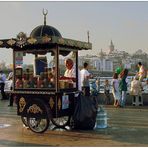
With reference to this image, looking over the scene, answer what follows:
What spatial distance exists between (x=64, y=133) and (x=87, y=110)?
0.76 metres

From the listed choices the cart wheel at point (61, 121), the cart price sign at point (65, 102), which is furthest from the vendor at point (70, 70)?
the cart wheel at point (61, 121)

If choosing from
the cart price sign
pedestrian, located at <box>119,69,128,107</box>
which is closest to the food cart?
the cart price sign

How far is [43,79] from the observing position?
9.40 metres

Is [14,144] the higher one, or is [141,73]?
[141,73]

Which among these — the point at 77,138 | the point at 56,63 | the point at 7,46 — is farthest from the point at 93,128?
the point at 7,46

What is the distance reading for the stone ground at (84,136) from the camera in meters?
8.03

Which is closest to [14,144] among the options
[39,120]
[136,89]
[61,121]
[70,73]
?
[39,120]

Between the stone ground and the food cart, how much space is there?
1.22ft

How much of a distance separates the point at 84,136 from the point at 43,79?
1663 millimetres

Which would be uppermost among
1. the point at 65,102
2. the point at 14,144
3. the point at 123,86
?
the point at 123,86

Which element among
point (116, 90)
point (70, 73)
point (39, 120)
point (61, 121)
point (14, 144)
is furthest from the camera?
point (116, 90)

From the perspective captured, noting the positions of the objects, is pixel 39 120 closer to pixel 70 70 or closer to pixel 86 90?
pixel 70 70

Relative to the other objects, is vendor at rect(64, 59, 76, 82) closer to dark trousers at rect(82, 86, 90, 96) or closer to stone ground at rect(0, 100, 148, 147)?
dark trousers at rect(82, 86, 90, 96)

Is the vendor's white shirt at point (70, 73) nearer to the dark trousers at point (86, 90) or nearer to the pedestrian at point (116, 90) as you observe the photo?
the dark trousers at point (86, 90)
